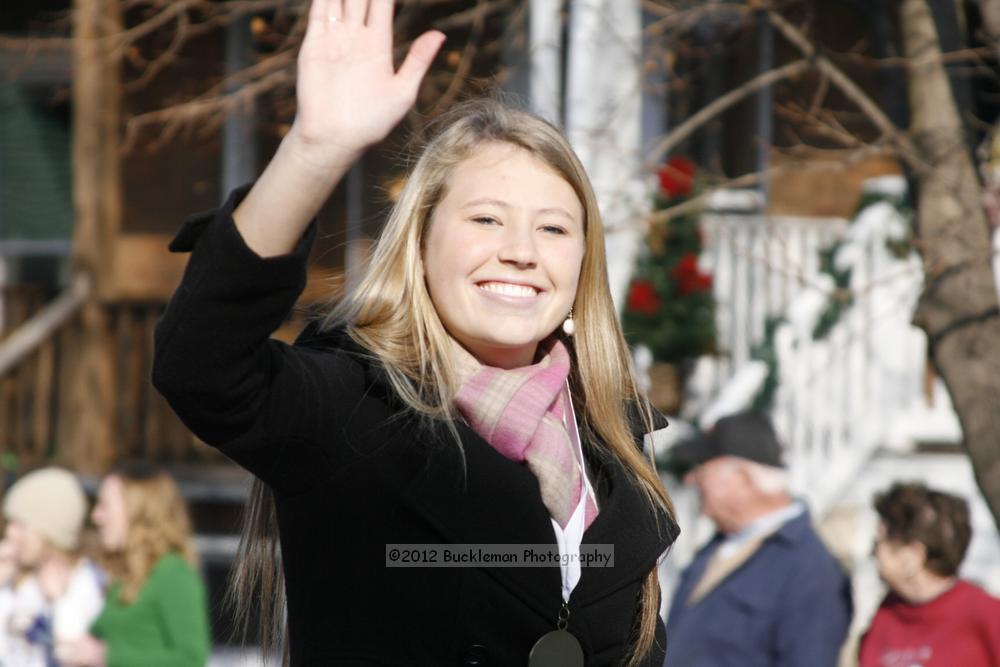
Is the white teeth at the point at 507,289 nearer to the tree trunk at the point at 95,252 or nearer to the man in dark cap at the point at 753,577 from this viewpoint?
the man in dark cap at the point at 753,577

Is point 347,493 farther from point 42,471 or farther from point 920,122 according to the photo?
point 42,471

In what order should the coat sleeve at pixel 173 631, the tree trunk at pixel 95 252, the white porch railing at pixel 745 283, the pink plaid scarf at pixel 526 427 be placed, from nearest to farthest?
1. the pink plaid scarf at pixel 526 427
2. the coat sleeve at pixel 173 631
3. the white porch railing at pixel 745 283
4. the tree trunk at pixel 95 252

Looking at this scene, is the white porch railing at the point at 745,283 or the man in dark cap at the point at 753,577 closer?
the man in dark cap at the point at 753,577

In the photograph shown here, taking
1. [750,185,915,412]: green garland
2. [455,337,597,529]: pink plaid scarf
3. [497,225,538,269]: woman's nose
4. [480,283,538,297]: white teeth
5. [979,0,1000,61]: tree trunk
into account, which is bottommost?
[455,337,597,529]: pink plaid scarf

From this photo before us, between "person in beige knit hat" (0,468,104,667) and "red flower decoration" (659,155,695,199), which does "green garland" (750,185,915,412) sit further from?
"person in beige knit hat" (0,468,104,667)

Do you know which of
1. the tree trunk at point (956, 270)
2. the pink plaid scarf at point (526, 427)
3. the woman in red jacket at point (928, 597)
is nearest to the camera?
the pink plaid scarf at point (526, 427)

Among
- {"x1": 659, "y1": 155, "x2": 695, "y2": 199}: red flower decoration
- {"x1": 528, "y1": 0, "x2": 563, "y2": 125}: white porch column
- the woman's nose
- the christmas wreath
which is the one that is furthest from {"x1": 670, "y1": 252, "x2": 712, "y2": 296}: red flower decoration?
the woman's nose

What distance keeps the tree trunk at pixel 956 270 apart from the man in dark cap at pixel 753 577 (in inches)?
23.5

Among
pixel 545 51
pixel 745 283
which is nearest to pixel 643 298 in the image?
pixel 745 283

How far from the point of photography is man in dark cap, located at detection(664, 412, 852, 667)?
4355 millimetres

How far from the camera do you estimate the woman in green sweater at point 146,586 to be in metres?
5.00

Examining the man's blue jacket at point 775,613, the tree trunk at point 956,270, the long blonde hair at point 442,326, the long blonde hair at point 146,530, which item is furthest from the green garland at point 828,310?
the long blonde hair at point 442,326

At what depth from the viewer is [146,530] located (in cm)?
524

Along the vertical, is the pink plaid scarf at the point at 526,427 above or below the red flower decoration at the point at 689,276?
below
